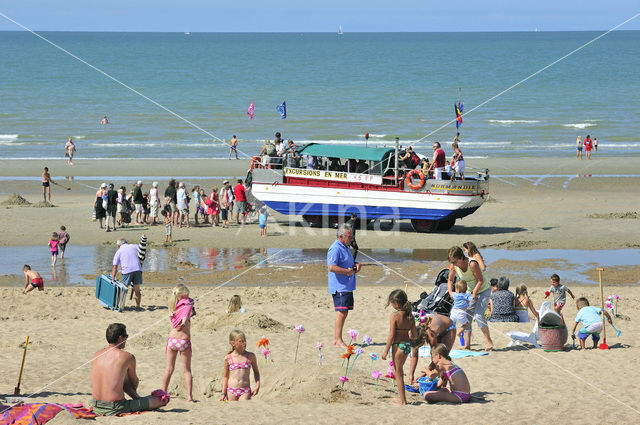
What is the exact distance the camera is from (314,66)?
136625mm

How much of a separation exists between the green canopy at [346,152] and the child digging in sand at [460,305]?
37.5 feet

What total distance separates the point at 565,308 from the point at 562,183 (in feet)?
67.8

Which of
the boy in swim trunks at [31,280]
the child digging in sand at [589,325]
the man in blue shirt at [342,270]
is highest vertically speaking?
the man in blue shirt at [342,270]

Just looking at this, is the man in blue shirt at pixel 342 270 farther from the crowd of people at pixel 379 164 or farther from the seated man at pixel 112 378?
the crowd of people at pixel 379 164

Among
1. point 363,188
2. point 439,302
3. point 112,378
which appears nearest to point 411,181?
point 363,188

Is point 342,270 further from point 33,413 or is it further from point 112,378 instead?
point 33,413

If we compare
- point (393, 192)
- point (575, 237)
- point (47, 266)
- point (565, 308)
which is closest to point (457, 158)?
point (393, 192)

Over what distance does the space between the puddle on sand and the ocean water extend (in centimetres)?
2558

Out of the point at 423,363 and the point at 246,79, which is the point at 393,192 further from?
the point at 246,79

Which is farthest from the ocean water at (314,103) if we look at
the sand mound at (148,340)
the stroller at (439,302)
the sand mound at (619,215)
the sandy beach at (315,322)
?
the stroller at (439,302)

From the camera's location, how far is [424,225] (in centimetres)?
2411

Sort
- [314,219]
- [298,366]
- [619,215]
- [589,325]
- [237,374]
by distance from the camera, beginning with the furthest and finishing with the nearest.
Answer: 1. [619,215]
2. [314,219]
3. [589,325]
4. [298,366]
5. [237,374]

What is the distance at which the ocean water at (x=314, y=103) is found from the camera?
54.3 m

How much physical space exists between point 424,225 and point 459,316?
12.0 meters
